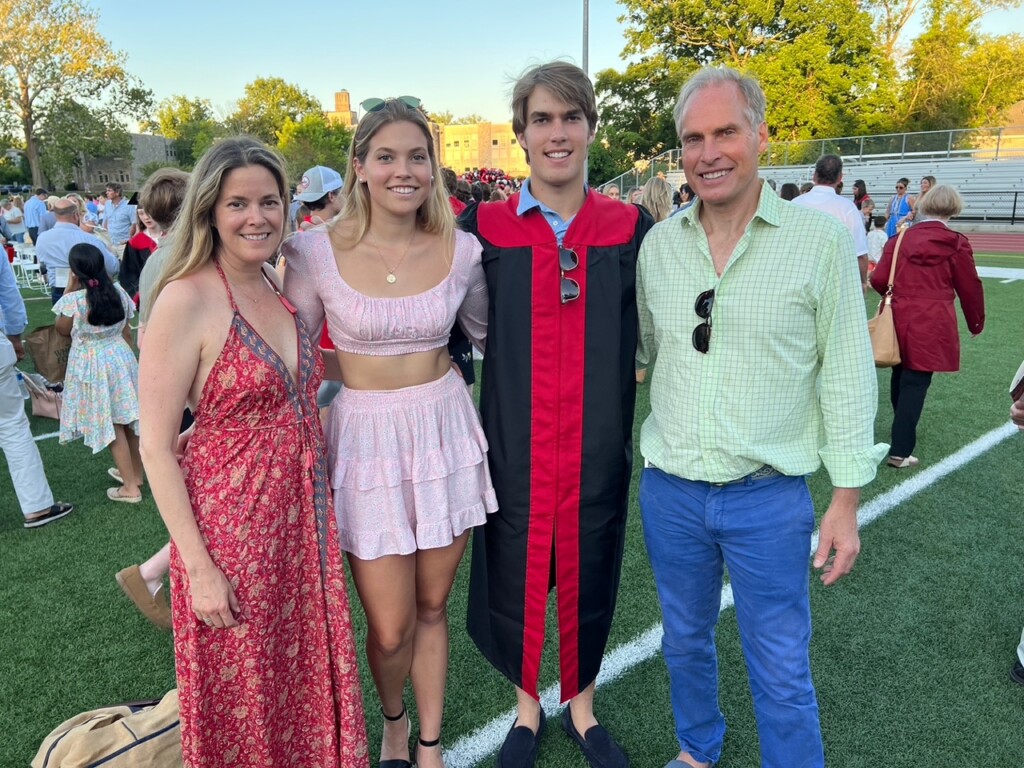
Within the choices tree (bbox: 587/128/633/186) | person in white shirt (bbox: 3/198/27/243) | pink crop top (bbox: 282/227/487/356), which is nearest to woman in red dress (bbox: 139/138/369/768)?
pink crop top (bbox: 282/227/487/356)

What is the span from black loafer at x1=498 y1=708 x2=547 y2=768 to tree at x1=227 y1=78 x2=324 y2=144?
79.5 meters

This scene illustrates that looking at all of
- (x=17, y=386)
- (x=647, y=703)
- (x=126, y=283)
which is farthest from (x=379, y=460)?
(x=126, y=283)

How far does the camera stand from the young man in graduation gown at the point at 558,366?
2.10 metres

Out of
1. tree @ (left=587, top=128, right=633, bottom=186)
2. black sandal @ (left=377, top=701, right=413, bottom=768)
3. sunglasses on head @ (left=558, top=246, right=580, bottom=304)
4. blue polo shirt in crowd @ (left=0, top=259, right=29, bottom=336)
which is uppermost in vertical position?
tree @ (left=587, top=128, right=633, bottom=186)

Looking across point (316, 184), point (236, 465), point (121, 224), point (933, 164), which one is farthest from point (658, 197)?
point (933, 164)

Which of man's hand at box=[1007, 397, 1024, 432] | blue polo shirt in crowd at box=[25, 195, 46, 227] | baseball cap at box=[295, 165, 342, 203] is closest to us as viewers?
man's hand at box=[1007, 397, 1024, 432]

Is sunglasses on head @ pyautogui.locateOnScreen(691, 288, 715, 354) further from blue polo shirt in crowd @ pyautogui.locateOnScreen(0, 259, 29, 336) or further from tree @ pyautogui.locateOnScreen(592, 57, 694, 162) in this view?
tree @ pyautogui.locateOnScreen(592, 57, 694, 162)

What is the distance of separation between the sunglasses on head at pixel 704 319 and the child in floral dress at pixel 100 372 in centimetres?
413

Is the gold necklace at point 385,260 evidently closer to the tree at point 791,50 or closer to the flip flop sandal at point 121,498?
the flip flop sandal at point 121,498

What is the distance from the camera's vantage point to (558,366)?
2.12 metres

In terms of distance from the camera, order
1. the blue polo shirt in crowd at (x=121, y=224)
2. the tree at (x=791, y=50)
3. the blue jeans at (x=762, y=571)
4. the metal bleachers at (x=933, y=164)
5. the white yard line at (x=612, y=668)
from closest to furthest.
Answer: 1. the blue jeans at (x=762, y=571)
2. the white yard line at (x=612, y=668)
3. the blue polo shirt in crowd at (x=121, y=224)
4. the metal bleachers at (x=933, y=164)
5. the tree at (x=791, y=50)

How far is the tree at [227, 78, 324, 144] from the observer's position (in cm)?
7476

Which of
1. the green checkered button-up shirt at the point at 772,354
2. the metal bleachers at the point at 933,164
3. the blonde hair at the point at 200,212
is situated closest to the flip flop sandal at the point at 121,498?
the blonde hair at the point at 200,212

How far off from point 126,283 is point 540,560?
575 centimetres
